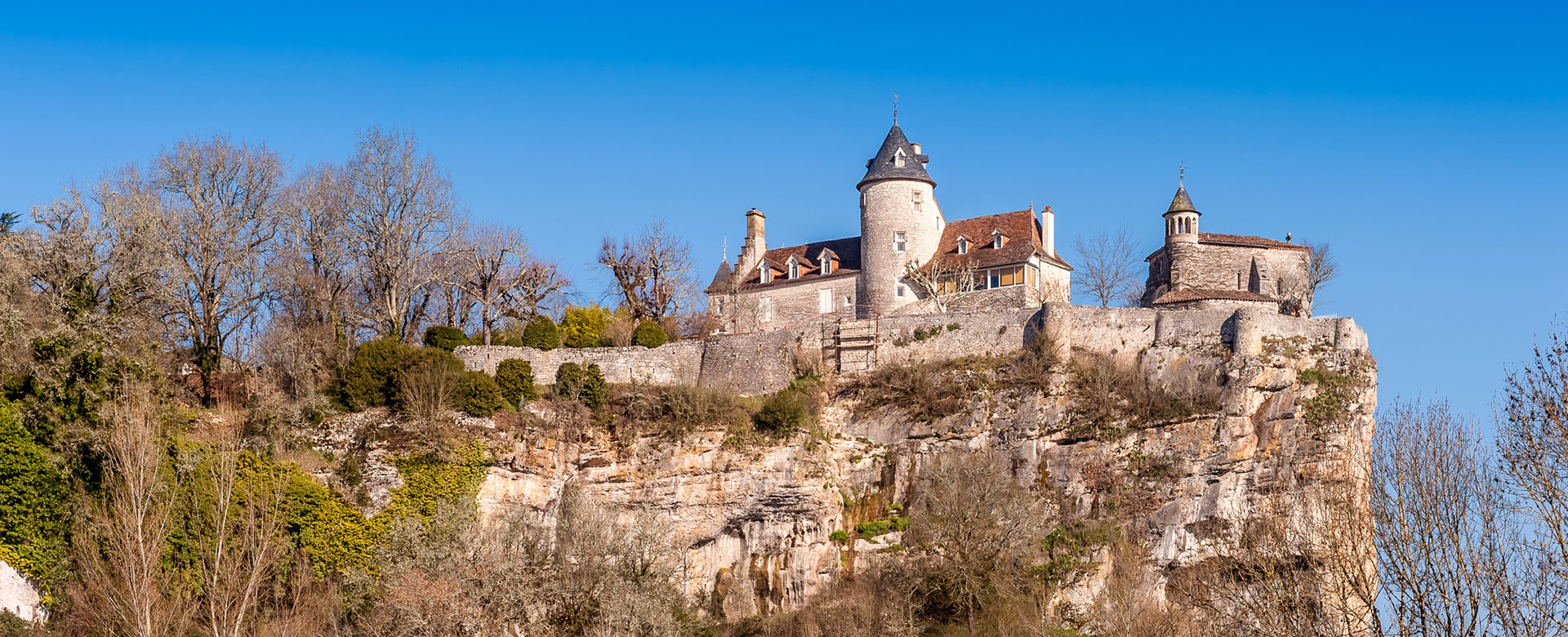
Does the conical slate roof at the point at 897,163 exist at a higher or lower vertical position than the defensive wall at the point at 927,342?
higher

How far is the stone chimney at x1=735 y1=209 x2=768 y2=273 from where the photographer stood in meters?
59.1

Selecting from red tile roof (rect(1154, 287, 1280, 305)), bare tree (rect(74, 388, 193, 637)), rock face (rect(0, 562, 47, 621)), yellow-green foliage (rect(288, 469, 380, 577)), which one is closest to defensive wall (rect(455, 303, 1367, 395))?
red tile roof (rect(1154, 287, 1280, 305))

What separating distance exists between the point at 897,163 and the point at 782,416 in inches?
584

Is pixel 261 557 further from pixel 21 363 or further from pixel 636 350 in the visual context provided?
pixel 636 350

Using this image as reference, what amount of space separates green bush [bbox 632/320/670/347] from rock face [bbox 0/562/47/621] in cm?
1923

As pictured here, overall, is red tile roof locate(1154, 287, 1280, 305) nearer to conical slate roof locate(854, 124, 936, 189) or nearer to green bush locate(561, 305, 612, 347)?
conical slate roof locate(854, 124, 936, 189)

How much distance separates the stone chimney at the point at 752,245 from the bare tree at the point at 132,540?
26348 millimetres

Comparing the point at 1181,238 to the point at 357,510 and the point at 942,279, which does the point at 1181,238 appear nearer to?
the point at 942,279

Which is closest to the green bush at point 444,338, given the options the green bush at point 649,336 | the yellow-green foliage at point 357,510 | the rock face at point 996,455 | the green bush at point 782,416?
the green bush at point 649,336

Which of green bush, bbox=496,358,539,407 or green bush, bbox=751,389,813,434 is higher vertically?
green bush, bbox=496,358,539,407

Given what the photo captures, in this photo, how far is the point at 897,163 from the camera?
55.8 m

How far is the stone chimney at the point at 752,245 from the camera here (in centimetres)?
5906

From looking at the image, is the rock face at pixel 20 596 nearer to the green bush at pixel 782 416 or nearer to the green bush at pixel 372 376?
the green bush at pixel 372 376

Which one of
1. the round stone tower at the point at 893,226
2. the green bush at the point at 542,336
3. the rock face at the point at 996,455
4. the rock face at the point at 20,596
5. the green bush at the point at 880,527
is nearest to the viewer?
the rock face at the point at 20,596
